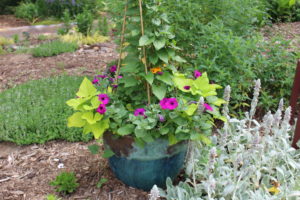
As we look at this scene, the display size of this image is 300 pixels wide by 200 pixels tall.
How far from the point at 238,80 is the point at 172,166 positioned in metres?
1.45

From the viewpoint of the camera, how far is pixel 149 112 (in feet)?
7.30

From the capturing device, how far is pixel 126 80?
8.07 ft

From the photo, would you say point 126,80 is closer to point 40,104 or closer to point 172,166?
point 172,166

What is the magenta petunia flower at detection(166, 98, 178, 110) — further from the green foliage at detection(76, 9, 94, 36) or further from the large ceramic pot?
the green foliage at detection(76, 9, 94, 36)

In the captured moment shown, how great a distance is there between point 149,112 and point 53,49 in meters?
4.34

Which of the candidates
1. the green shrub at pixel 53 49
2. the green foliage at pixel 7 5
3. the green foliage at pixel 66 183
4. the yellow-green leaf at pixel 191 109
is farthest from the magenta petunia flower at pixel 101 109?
the green foliage at pixel 7 5

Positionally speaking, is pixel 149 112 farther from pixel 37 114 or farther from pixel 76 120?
pixel 37 114

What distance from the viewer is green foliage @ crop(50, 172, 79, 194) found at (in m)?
2.53

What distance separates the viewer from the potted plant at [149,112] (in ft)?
7.34

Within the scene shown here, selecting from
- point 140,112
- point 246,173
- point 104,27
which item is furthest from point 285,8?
point 140,112

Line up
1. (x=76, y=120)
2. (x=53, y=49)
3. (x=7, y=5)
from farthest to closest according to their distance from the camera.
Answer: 1. (x=7, y=5)
2. (x=53, y=49)
3. (x=76, y=120)

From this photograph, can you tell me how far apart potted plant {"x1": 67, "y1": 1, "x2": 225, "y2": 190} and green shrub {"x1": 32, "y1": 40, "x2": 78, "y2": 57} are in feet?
12.4

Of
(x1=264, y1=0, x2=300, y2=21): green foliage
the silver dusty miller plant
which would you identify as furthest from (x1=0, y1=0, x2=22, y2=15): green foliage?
the silver dusty miller plant

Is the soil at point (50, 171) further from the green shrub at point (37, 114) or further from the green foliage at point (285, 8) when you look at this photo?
the green foliage at point (285, 8)
